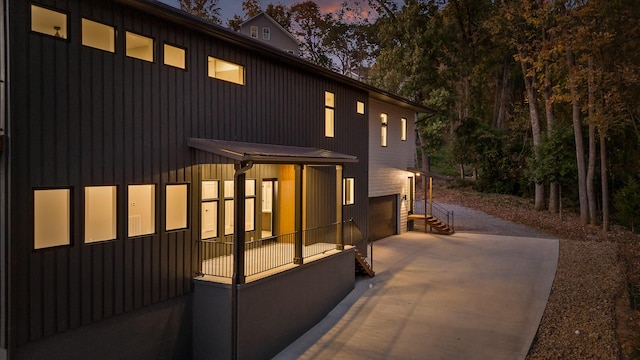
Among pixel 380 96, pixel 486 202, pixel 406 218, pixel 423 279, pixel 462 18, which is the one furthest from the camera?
pixel 462 18

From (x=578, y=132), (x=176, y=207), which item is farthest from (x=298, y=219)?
(x=578, y=132)

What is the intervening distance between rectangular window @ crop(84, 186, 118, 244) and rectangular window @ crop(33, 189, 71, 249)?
11.6 inches

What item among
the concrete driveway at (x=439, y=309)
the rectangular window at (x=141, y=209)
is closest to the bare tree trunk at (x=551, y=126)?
the concrete driveway at (x=439, y=309)

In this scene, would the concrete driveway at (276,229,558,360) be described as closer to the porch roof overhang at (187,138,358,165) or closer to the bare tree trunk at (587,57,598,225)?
the porch roof overhang at (187,138,358,165)

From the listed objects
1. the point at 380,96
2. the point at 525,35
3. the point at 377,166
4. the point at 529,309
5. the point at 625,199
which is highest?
the point at 525,35

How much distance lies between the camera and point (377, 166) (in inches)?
750

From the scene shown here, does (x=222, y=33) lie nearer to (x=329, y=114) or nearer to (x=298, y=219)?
(x=298, y=219)

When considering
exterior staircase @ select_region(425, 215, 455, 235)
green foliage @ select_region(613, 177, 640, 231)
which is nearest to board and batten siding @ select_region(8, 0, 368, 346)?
exterior staircase @ select_region(425, 215, 455, 235)

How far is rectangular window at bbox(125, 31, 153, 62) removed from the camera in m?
7.86

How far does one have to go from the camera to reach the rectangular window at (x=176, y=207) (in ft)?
28.4

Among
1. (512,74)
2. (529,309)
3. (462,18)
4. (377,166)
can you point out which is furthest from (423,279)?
(512,74)

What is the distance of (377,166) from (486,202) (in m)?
14.0

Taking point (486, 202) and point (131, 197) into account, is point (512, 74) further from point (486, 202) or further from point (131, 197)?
point (131, 197)

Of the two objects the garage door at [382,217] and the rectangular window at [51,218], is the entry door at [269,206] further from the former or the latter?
the garage door at [382,217]
